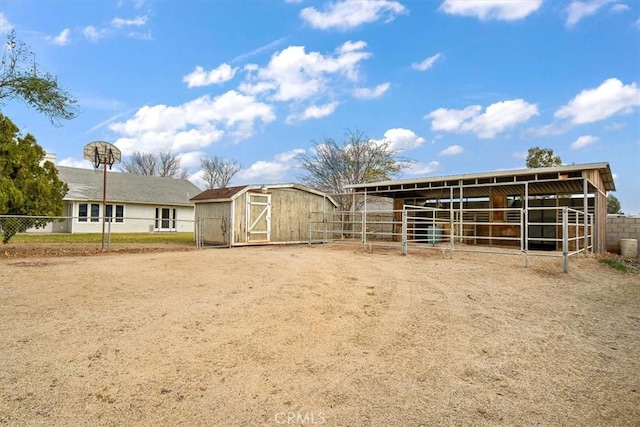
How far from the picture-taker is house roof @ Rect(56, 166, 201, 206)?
74.0 feet

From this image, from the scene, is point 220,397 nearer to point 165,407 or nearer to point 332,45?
point 165,407

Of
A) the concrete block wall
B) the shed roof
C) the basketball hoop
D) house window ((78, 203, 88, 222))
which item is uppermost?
the basketball hoop

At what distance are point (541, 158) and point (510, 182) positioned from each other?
12722 millimetres

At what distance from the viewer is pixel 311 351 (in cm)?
358

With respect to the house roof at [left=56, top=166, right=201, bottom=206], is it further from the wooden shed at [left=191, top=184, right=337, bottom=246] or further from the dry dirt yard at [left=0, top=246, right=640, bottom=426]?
the dry dirt yard at [left=0, top=246, right=640, bottom=426]

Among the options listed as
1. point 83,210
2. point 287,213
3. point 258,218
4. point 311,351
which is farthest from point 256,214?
point 83,210

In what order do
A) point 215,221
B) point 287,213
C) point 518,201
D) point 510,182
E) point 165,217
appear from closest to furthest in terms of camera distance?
point 510,182, point 215,221, point 287,213, point 518,201, point 165,217

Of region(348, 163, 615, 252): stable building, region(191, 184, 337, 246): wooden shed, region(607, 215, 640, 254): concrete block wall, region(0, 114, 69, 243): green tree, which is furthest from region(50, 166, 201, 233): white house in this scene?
region(607, 215, 640, 254): concrete block wall

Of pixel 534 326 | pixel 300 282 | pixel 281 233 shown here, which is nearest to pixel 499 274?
pixel 534 326

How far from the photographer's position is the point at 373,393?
9.34ft

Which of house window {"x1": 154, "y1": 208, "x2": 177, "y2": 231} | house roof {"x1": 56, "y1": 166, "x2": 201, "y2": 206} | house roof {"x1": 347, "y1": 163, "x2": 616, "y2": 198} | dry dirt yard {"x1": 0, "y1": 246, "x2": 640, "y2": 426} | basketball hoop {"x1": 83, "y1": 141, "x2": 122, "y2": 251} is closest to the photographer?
dry dirt yard {"x1": 0, "y1": 246, "x2": 640, "y2": 426}

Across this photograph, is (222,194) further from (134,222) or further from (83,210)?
(83,210)

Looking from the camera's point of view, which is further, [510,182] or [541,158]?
[541,158]

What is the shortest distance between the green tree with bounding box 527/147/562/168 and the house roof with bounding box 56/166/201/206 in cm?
2209
